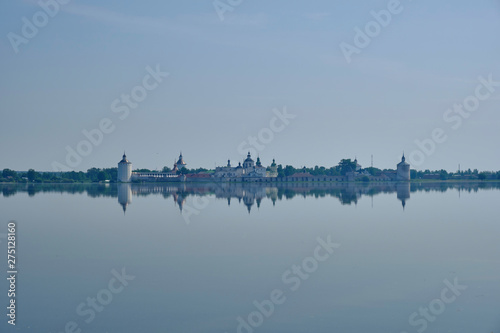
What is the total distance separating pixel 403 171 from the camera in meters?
129

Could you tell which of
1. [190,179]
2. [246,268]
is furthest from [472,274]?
[190,179]

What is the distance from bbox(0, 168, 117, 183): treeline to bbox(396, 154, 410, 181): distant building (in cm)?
5812

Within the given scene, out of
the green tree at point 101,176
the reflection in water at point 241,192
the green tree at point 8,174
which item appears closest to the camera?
the reflection in water at point 241,192

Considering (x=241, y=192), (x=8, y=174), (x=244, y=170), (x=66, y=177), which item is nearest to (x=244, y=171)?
(x=244, y=170)

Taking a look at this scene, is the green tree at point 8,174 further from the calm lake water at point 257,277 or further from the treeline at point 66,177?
the calm lake water at point 257,277

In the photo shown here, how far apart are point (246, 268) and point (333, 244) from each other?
4994 millimetres

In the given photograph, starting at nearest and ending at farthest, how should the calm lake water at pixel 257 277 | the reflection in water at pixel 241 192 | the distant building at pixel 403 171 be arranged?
the calm lake water at pixel 257 277
the reflection in water at pixel 241 192
the distant building at pixel 403 171

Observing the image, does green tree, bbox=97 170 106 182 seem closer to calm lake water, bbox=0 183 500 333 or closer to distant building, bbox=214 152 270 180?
distant building, bbox=214 152 270 180

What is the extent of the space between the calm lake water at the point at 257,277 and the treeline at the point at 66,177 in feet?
274

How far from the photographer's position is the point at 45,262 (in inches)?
653

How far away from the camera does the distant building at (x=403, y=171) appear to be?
5030 inches

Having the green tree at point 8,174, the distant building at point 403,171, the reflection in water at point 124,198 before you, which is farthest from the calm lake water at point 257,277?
the distant building at point 403,171

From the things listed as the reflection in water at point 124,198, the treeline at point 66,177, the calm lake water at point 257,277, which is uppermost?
the treeline at point 66,177

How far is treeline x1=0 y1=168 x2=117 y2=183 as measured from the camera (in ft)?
343
